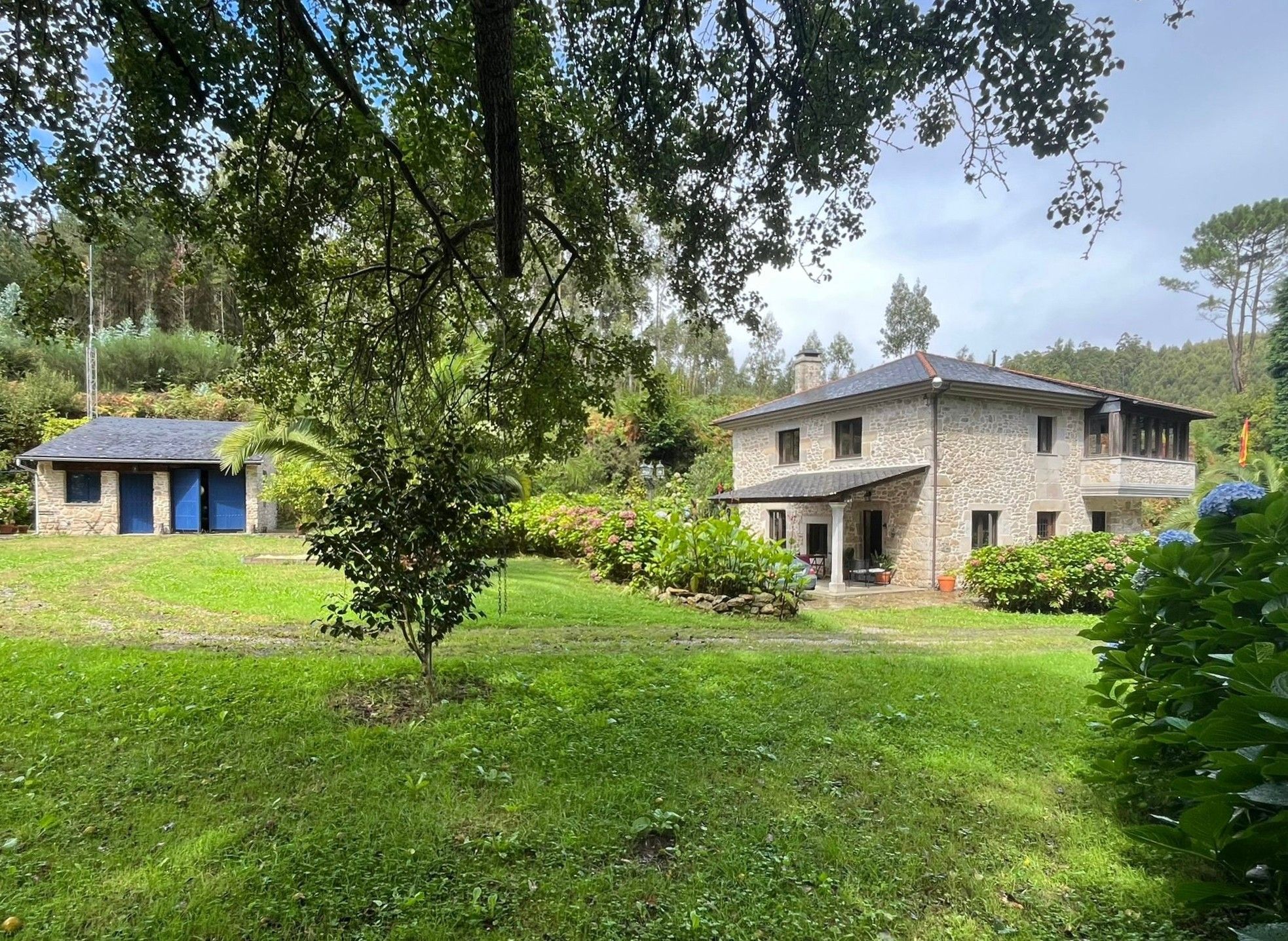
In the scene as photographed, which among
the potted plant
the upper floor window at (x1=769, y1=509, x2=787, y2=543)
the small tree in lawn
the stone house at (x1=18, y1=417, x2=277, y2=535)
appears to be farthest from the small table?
the stone house at (x1=18, y1=417, x2=277, y2=535)

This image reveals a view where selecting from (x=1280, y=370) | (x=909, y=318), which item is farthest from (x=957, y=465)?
(x=909, y=318)

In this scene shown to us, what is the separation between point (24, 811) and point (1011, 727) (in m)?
6.69

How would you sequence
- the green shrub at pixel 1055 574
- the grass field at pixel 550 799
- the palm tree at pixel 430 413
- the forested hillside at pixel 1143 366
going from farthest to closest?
the forested hillside at pixel 1143 366, the green shrub at pixel 1055 574, the palm tree at pixel 430 413, the grass field at pixel 550 799

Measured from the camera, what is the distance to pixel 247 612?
883 cm

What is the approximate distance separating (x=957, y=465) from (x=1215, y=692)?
48.0 ft

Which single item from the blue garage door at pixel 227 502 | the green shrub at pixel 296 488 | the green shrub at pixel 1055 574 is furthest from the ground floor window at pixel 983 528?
the blue garage door at pixel 227 502

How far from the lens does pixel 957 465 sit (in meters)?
15.8

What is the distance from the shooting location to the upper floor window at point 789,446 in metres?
19.9

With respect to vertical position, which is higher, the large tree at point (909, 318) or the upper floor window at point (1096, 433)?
the large tree at point (909, 318)

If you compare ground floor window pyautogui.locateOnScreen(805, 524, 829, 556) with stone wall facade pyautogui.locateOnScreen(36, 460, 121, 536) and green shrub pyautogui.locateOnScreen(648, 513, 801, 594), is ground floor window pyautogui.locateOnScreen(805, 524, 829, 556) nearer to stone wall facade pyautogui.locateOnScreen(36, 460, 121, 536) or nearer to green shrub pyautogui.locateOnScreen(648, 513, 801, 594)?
green shrub pyautogui.locateOnScreen(648, 513, 801, 594)

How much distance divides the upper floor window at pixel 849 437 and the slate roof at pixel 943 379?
36.0 inches

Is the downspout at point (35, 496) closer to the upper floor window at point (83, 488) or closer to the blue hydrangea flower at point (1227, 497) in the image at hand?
the upper floor window at point (83, 488)

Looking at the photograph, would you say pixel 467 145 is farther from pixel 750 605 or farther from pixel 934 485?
pixel 934 485

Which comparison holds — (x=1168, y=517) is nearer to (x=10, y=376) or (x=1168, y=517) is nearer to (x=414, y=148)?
(x=414, y=148)
